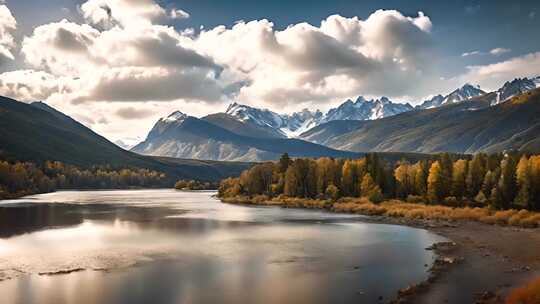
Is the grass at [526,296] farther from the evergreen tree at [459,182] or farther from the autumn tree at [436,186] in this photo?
the autumn tree at [436,186]

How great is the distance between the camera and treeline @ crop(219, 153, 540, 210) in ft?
318

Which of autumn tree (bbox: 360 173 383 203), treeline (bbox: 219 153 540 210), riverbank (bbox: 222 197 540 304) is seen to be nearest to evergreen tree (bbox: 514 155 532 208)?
treeline (bbox: 219 153 540 210)

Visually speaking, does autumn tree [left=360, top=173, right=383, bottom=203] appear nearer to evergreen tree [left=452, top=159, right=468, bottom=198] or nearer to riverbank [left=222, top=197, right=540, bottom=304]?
riverbank [left=222, top=197, right=540, bottom=304]

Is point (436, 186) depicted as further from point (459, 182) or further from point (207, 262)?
point (207, 262)

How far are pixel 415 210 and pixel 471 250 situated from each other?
47.7 m

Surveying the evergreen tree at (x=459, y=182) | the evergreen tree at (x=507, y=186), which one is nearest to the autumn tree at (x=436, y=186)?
the evergreen tree at (x=459, y=182)

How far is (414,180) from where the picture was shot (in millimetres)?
133125

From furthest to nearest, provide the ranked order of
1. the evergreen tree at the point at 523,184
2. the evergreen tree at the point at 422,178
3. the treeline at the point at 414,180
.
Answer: the evergreen tree at the point at 422,178 → the treeline at the point at 414,180 → the evergreen tree at the point at 523,184

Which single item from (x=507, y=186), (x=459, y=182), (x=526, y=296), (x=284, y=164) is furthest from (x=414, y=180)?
(x=526, y=296)

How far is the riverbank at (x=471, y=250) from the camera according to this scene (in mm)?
36969

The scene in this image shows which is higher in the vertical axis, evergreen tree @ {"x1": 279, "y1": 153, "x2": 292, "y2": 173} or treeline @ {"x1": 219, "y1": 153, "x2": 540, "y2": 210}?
evergreen tree @ {"x1": 279, "y1": 153, "x2": 292, "y2": 173}

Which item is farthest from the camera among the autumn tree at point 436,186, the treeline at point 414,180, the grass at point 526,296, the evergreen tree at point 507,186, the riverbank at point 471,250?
the autumn tree at point 436,186

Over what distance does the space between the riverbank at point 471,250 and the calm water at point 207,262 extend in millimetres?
2800

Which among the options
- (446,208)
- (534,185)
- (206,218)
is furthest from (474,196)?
(206,218)
